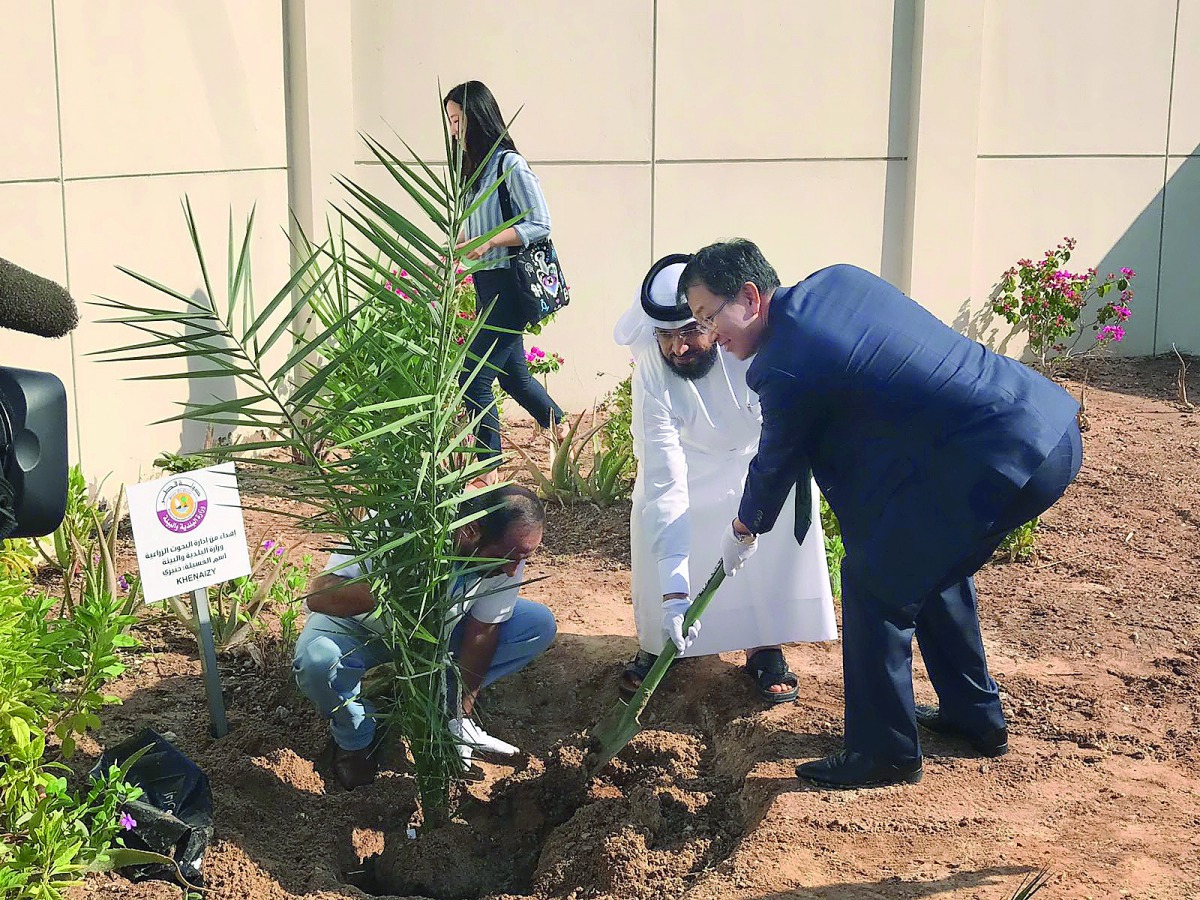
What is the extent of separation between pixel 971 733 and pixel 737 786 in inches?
25.3

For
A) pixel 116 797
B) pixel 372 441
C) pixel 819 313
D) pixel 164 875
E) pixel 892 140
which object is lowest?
pixel 164 875

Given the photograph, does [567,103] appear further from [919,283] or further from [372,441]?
[372,441]

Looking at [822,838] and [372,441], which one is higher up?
[372,441]

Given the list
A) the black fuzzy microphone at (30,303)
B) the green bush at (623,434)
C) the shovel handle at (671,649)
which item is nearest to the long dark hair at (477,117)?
the green bush at (623,434)

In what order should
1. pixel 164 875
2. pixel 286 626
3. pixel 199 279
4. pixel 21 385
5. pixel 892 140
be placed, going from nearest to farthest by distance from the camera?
pixel 21 385
pixel 164 875
pixel 286 626
pixel 199 279
pixel 892 140

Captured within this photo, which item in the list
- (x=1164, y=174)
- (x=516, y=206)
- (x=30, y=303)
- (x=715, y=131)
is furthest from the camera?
(x=1164, y=174)

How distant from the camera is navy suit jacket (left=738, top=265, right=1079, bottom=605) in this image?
9.36 ft

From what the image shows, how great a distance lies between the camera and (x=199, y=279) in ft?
17.8

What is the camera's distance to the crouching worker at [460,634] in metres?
3.02

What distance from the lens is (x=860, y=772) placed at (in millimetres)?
3096

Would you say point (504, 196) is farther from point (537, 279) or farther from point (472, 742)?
point (472, 742)

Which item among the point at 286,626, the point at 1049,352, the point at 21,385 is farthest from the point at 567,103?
the point at 21,385

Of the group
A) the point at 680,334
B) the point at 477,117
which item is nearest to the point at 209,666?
the point at 680,334

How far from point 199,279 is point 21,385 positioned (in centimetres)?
402
